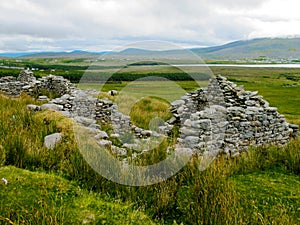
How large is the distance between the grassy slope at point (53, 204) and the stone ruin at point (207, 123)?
2.00 metres

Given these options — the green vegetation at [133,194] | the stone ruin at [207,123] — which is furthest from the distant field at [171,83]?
the green vegetation at [133,194]

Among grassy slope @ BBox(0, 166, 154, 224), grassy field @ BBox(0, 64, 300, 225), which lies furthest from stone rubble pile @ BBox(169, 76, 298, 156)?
grassy slope @ BBox(0, 166, 154, 224)

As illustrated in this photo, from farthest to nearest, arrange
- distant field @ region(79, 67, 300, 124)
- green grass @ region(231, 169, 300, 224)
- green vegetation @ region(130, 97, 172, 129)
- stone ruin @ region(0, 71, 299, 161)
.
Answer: distant field @ region(79, 67, 300, 124)
green vegetation @ region(130, 97, 172, 129)
stone ruin @ region(0, 71, 299, 161)
green grass @ region(231, 169, 300, 224)

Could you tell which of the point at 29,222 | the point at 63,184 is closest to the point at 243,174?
the point at 63,184

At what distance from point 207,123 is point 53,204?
239 inches

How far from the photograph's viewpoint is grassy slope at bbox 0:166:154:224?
3781 mm

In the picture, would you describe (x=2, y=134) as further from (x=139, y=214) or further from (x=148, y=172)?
(x=139, y=214)

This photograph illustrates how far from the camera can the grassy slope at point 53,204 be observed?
3.78m

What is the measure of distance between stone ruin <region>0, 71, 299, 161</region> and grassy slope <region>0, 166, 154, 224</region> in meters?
2.00

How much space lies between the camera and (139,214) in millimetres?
4332

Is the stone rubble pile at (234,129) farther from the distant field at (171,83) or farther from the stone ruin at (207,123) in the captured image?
the distant field at (171,83)

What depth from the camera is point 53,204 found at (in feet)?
13.2

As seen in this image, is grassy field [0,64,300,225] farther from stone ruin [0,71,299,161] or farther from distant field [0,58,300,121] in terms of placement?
distant field [0,58,300,121]

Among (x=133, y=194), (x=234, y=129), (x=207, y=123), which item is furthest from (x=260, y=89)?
(x=133, y=194)
